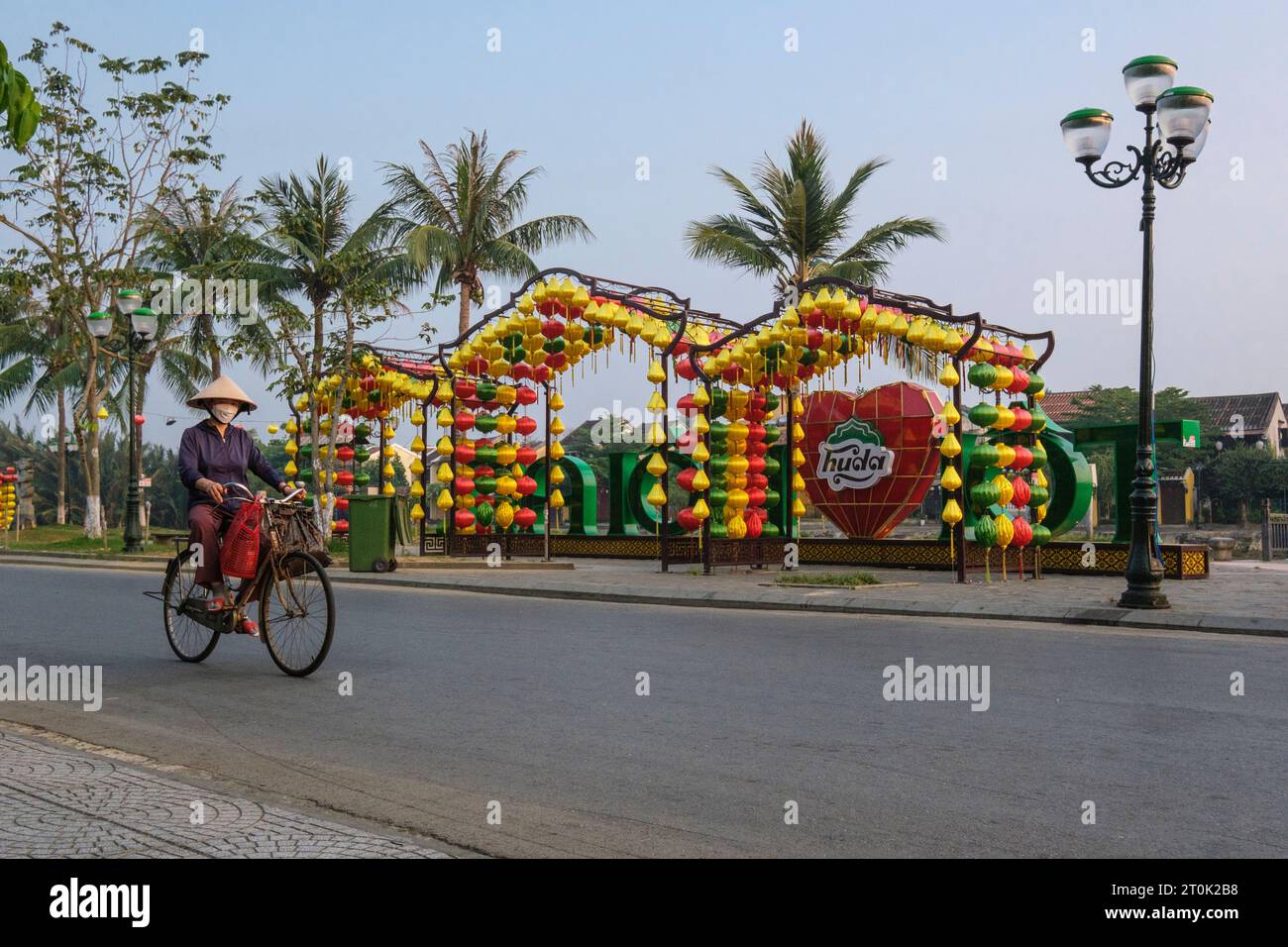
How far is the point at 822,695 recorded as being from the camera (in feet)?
27.2

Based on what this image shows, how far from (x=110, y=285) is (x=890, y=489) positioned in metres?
24.1

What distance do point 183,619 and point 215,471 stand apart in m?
1.59

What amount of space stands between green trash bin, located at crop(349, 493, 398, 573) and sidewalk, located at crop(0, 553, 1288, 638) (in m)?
0.37

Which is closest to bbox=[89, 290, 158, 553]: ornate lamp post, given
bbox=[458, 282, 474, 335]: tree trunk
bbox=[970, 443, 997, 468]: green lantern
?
bbox=[458, 282, 474, 335]: tree trunk

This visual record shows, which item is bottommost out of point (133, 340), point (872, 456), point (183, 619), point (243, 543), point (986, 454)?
point (183, 619)

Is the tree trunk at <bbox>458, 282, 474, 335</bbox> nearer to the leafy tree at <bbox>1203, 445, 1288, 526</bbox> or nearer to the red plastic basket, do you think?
the red plastic basket

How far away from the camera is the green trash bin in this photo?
21.5m

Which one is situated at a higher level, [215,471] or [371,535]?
[215,471]

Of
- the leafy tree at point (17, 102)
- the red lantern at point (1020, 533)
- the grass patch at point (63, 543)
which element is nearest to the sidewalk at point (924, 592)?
the red lantern at point (1020, 533)

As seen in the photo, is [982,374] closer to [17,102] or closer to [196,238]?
[17,102]

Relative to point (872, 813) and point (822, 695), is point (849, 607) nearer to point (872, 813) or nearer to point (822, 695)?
point (822, 695)

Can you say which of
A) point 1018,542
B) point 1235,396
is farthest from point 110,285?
point 1235,396

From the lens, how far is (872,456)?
24.7m

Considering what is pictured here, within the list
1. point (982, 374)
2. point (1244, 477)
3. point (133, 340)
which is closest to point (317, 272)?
point (133, 340)
